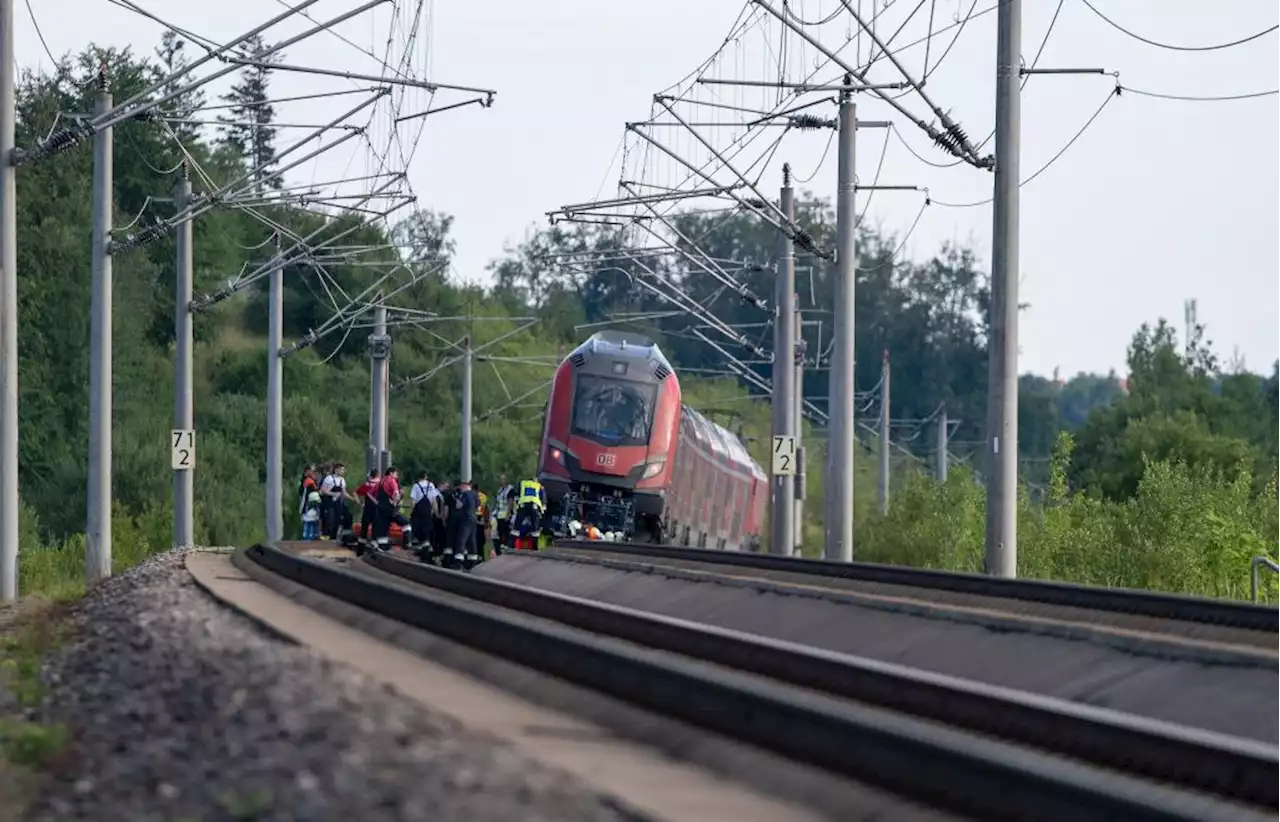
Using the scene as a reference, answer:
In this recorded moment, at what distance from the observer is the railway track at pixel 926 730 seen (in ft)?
27.4

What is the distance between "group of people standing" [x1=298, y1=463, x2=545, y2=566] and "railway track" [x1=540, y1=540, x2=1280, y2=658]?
3540 mm

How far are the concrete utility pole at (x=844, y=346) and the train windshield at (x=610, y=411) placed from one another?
18.2 feet

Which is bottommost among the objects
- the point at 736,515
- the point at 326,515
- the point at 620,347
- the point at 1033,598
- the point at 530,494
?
the point at 736,515

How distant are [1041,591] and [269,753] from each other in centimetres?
1297

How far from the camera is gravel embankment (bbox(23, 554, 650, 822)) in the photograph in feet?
24.9

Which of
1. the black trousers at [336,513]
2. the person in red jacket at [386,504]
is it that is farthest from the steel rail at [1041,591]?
the black trousers at [336,513]

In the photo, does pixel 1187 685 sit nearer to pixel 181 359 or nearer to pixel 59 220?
pixel 181 359

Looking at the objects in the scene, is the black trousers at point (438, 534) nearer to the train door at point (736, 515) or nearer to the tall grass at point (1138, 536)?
the tall grass at point (1138, 536)

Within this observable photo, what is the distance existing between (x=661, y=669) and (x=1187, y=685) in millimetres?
3150

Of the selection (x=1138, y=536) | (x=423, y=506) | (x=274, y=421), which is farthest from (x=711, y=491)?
(x=1138, y=536)

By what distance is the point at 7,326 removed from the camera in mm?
25453

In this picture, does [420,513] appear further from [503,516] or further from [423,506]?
[503,516]

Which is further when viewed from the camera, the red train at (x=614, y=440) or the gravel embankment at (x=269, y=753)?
the red train at (x=614, y=440)

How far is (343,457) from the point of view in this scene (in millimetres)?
79750
